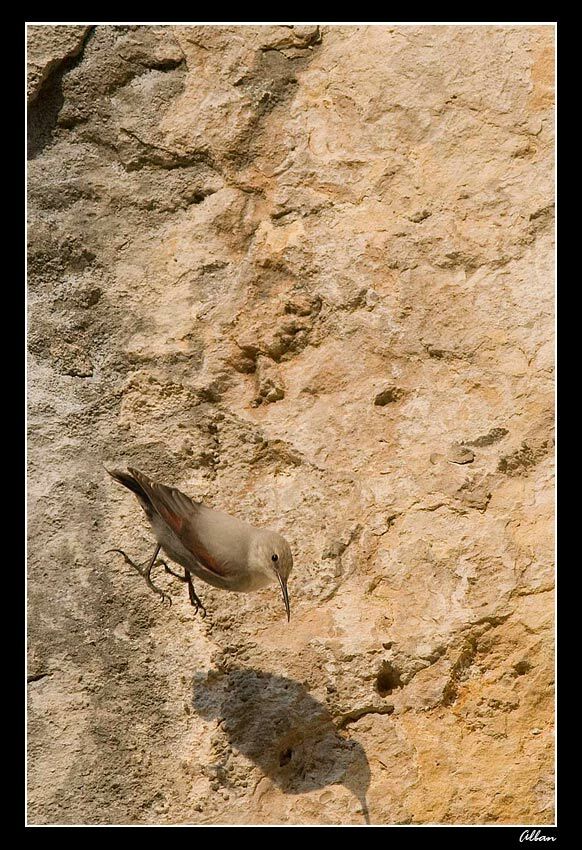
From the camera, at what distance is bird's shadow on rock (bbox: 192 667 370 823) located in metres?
3.83

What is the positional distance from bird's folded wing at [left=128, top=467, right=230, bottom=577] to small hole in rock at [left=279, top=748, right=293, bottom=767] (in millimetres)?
759

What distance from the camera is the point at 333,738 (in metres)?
3.88

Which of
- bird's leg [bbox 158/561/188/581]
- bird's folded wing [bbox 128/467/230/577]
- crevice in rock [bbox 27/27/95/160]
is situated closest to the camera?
bird's folded wing [bbox 128/467/230/577]

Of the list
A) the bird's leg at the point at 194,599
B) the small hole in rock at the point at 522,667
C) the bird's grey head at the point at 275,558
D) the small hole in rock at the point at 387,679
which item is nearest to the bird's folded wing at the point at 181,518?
the bird's grey head at the point at 275,558

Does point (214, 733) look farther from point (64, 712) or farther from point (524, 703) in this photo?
point (524, 703)

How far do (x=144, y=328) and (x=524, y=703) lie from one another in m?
2.35

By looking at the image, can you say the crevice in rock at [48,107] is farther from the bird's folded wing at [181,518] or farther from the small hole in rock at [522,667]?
the small hole in rock at [522,667]

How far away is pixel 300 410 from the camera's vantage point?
439 centimetres

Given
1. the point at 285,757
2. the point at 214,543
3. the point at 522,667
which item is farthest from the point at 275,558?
the point at 522,667

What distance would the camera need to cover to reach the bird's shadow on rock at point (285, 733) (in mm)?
3828

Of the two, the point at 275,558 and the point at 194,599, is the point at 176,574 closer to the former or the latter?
the point at 194,599

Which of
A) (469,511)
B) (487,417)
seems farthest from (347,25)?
(469,511)

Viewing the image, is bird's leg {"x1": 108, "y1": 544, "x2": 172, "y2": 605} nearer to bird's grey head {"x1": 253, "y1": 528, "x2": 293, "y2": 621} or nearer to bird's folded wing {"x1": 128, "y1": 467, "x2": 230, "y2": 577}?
bird's folded wing {"x1": 128, "y1": 467, "x2": 230, "y2": 577}

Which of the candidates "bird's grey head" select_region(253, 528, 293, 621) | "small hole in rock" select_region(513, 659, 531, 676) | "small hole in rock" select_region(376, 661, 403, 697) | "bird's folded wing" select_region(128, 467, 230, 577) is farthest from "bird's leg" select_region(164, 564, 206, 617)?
"small hole in rock" select_region(513, 659, 531, 676)
